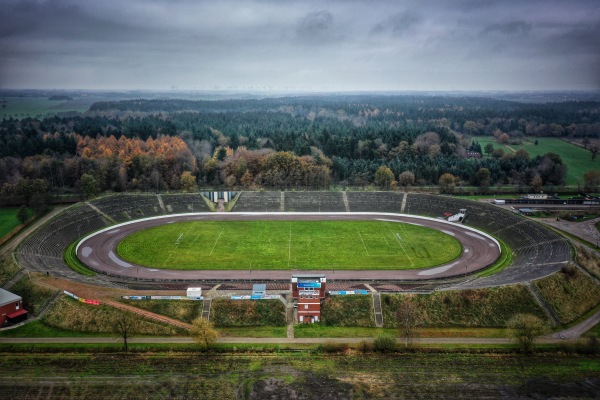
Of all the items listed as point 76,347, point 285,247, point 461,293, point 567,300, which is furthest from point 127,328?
point 567,300

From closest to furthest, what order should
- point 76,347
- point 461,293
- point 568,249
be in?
point 76,347 → point 461,293 → point 568,249

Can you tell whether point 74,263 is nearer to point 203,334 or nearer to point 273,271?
point 273,271

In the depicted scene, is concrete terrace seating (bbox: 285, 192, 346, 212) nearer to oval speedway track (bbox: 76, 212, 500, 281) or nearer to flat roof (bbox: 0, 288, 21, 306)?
oval speedway track (bbox: 76, 212, 500, 281)

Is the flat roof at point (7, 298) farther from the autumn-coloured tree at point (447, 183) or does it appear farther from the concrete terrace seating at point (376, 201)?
the autumn-coloured tree at point (447, 183)

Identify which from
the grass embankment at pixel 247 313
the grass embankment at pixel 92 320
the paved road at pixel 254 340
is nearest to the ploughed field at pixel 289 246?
the grass embankment at pixel 247 313

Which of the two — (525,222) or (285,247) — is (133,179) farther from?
(525,222)

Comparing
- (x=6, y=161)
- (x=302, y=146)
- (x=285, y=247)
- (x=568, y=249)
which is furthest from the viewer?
(x=302, y=146)

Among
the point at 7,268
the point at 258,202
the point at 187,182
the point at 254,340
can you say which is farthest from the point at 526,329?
the point at 187,182

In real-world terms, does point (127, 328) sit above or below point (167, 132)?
below
